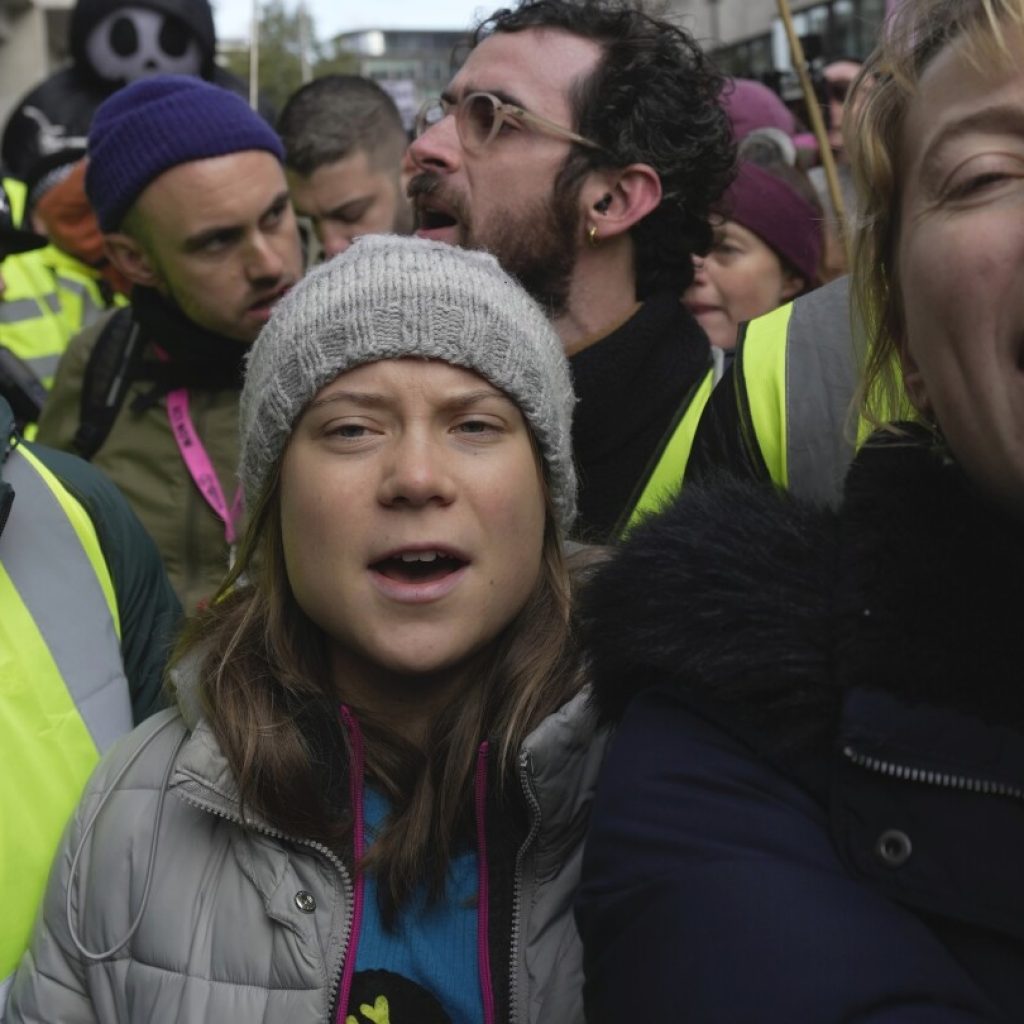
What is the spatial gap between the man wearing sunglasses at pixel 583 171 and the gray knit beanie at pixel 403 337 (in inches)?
26.8

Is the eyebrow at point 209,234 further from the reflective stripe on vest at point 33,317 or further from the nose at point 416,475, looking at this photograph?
the nose at point 416,475

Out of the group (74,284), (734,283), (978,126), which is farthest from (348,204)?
(978,126)

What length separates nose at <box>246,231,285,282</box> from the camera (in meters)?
3.56

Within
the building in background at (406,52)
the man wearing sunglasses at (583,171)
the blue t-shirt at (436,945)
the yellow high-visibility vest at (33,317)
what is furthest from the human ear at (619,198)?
the building in background at (406,52)

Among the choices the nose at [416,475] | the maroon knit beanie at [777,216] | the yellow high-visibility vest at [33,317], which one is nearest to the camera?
the nose at [416,475]

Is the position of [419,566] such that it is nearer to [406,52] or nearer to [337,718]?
[337,718]

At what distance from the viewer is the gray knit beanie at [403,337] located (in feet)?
6.48

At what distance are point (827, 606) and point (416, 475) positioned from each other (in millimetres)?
688

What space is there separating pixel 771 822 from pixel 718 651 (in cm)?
16

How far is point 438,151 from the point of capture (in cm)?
294

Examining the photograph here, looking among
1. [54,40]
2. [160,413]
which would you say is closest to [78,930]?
[160,413]

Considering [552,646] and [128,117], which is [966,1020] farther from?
[128,117]

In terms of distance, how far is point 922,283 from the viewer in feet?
4.34

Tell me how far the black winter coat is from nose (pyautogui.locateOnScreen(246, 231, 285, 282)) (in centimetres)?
236
